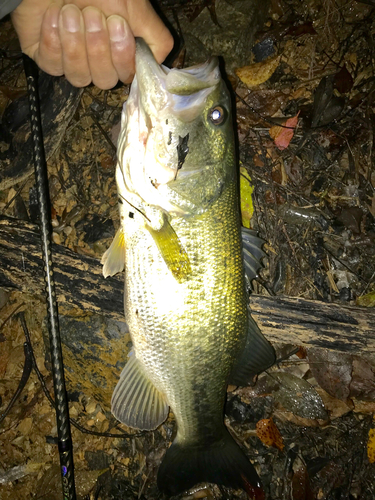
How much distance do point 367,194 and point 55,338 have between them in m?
3.30

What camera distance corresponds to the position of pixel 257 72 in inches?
137

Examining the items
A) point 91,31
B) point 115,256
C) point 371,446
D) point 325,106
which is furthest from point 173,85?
point 371,446

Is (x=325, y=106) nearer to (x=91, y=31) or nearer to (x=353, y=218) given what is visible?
(x=353, y=218)

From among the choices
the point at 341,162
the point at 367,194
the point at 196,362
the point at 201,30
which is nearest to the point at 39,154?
the point at 196,362

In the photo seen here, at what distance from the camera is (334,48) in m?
3.50

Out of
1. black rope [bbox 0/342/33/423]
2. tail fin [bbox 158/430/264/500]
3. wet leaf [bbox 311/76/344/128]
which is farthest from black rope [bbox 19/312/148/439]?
wet leaf [bbox 311/76/344/128]

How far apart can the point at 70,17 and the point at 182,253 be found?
5.62ft

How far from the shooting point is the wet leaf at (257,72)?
3461 mm

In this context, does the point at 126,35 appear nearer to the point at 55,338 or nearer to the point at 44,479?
the point at 55,338

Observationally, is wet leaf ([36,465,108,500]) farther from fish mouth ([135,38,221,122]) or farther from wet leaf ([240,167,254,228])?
fish mouth ([135,38,221,122])

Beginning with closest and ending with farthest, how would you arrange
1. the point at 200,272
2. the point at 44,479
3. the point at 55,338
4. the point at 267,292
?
1. the point at 200,272
2. the point at 55,338
3. the point at 267,292
4. the point at 44,479

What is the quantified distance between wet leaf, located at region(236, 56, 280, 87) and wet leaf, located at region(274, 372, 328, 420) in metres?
3.14

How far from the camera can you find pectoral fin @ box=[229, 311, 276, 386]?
237 cm

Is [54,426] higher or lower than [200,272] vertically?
lower
